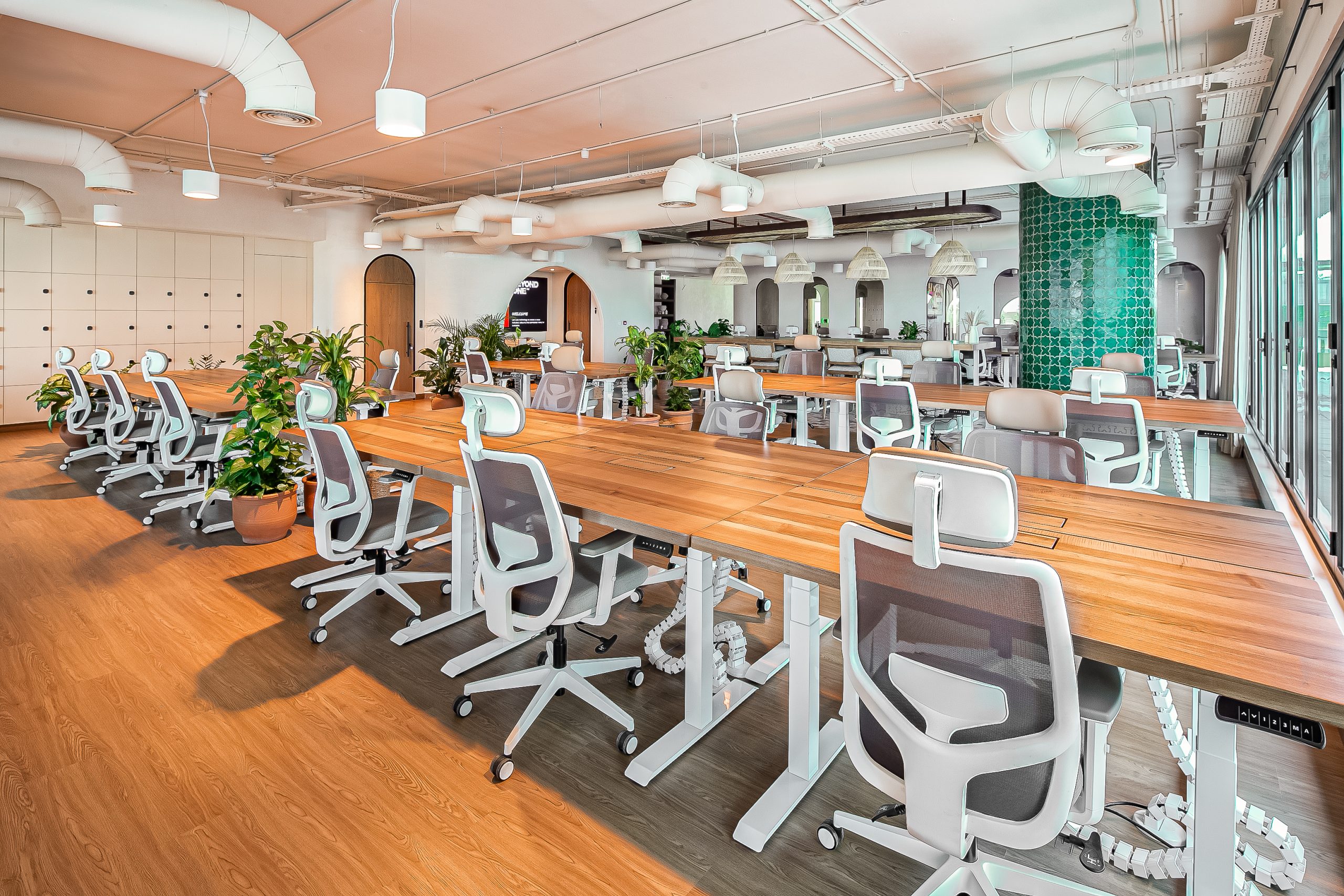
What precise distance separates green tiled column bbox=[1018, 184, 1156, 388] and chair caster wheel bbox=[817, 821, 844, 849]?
6.63 meters

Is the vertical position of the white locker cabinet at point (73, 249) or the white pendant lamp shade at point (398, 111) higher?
the white locker cabinet at point (73, 249)

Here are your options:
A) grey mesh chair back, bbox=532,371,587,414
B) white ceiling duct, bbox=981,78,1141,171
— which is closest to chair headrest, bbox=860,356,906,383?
white ceiling duct, bbox=981,78,1141,171

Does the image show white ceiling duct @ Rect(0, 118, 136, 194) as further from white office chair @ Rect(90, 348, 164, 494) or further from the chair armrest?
the chair armrest

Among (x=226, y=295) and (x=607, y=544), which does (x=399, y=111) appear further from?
(x=226, y=295)

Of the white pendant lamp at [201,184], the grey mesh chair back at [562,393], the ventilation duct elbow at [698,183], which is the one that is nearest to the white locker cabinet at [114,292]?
the white pendant lamp at [201,184]

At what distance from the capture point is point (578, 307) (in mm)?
18047

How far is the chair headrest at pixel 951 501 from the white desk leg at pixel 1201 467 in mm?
3825

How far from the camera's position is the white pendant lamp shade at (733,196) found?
6613mm

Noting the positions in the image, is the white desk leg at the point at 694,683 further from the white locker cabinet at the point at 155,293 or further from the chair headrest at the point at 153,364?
the white locker cabinet at the point at 155,293

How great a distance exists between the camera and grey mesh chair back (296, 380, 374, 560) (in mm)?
3100

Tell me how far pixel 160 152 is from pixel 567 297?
1011 cm

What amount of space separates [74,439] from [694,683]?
8.07 m

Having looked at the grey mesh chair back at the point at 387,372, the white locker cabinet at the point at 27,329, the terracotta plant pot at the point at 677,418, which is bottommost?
the terracotta plant pot at the point at 677,418

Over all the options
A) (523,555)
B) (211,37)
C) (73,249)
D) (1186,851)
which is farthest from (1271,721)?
(73,249)
